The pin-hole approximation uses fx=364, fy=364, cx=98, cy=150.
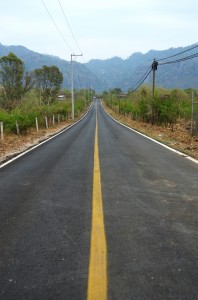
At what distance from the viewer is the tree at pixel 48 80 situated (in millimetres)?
70500

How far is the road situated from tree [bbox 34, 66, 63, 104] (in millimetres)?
62903

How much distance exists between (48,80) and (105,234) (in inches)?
2781

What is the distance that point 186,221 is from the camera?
17.0 ft

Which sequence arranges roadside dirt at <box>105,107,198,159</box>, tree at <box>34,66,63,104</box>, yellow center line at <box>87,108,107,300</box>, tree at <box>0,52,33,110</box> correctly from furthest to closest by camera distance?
tree at <box>34,66,63,104</box> < tree at <box>0,52,33,110</box> < roadside dirt at <box>105,107,198,159</box> < yellow center line at <box>87,108,107,300</box>

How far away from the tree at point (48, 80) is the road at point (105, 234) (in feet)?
206

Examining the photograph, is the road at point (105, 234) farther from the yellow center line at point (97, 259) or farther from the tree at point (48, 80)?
the tree at point (48, 80)

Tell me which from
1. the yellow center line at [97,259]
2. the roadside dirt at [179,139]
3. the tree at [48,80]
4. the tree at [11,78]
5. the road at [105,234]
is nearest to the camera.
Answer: the yellow center line at [97,259]

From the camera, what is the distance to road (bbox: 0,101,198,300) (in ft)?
10.9

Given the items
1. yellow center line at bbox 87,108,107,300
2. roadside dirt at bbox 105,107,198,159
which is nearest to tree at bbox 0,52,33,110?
roadside dirt at bbox 105,107,198,159

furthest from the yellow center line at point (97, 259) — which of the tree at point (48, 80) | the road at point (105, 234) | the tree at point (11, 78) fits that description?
the tree at point (48, 80)

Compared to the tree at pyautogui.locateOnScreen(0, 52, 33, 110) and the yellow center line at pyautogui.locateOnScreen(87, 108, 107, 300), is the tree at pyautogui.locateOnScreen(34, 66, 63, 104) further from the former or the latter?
the yellow center line at pyautogui.locateOnScreen(87, 108, 107, 300)

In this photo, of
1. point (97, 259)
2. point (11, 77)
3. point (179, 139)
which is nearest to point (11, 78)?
point (11, 77)

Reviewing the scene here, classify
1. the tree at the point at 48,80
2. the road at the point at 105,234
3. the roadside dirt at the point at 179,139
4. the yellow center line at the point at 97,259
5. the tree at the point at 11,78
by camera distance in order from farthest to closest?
the tree at the point at 48,80 → the tree at the point at 11,78 → the roadside dirt at the point at 179,139 → the road at the point at 105,234 → the yellow center line at the point at 97,259

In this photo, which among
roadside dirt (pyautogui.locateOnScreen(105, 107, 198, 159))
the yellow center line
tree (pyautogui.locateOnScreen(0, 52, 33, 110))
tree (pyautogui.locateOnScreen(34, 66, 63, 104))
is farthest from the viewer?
tree (pyautogui.locateOnScreen(34, 66, 63, 104))
